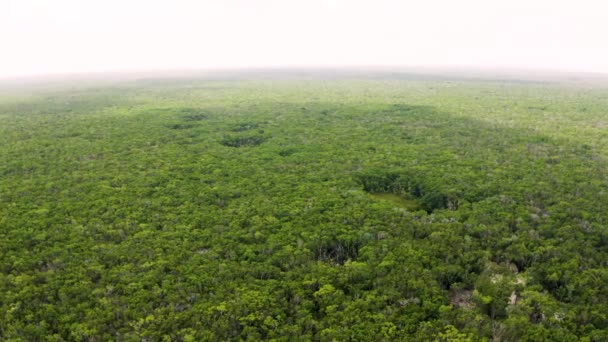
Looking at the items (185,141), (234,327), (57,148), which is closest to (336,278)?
(234,327)

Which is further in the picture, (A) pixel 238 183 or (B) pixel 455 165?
(B) pixel 455 165

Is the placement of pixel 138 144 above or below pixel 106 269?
above

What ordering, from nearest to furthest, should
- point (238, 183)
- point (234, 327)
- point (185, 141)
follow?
1. point (234, 327)
2. point (238, 183)
3. point (185, 141)

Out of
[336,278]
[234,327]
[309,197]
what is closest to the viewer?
[234,327]

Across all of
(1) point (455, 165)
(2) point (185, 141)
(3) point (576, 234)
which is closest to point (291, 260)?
(3) point (576, 234)

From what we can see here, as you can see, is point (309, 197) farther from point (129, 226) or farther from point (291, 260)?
point (129, 226)

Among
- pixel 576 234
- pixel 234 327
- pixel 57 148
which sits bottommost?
pixel 234 327
